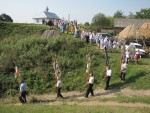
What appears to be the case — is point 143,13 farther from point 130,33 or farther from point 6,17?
point 130,33

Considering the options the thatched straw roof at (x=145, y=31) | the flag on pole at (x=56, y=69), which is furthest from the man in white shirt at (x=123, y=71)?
the thatched straw roof at (x=145, y=31)

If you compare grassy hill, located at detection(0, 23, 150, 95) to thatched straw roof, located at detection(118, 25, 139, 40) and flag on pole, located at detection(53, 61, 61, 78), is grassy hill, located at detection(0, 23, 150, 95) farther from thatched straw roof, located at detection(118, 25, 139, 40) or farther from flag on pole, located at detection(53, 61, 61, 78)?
thatched straw roof, located at detection(118, 25, 139, 40)

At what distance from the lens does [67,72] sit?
26.7 meters

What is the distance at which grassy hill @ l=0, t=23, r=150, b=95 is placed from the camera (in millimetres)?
24438

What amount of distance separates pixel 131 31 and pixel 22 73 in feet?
56.7

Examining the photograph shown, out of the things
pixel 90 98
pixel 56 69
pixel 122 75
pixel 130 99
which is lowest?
pixel 90 98

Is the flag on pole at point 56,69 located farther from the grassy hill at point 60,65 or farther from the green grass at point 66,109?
the green grass at point 66,109

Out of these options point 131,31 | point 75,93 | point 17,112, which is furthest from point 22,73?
point 131,31

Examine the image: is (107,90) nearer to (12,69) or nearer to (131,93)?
(131,93)

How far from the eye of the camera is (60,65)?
27.3m

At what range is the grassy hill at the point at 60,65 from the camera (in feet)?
80.2

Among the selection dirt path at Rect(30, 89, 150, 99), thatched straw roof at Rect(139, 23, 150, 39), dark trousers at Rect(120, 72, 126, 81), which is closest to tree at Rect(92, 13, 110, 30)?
thatched straw roof at Rect(139, 23, 150, 39)

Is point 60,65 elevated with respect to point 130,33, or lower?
lower

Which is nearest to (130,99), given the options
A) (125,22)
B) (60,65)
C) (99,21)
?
(60,65)
